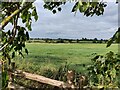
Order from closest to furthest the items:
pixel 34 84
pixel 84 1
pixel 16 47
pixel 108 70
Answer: pixel 84 1, pixel 16 47, pixel 108 70, pixel 34 84

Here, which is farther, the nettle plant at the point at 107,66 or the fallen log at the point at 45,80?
the fallen log at the point at 45,80

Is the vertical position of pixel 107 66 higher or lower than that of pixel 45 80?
higher

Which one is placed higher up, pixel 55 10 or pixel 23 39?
pixel 55 10

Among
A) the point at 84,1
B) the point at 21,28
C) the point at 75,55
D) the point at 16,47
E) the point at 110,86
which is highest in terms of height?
the point at 84,1

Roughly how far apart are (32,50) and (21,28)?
231 inches

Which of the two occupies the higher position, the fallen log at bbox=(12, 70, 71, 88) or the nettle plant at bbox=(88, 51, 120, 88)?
the nettle plant at bbox=(88, 51, 120, 88)

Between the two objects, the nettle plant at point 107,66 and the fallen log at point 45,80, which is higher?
the nettle plant at point 107,66

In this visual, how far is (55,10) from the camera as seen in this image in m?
2.40

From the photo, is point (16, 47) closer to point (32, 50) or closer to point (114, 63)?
point (114, 63)

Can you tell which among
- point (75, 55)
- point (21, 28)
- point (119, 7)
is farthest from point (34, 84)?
point (75, 55)

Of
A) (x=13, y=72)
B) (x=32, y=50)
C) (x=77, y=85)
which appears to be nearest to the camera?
(x=77, y=85)

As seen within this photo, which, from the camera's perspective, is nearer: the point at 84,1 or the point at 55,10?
the point at 84,1

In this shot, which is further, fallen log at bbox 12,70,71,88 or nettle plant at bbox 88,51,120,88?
fallen log at bbox 12,70,71,88

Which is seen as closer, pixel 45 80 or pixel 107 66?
pixel 107 66
